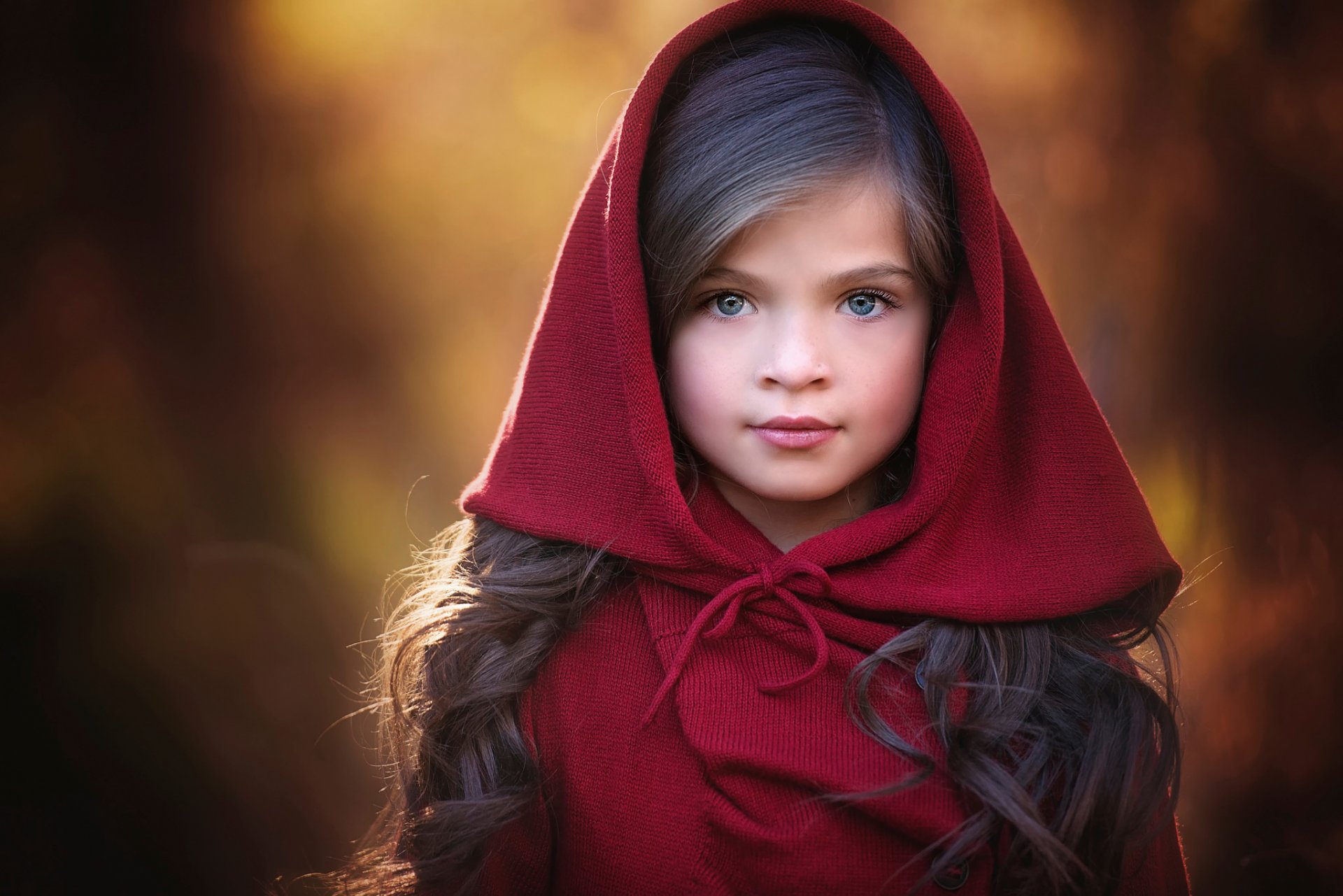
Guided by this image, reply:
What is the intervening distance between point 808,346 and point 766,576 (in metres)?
0.35

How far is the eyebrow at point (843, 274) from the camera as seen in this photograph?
4.43 feet

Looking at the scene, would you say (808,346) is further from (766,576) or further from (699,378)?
(766,576)

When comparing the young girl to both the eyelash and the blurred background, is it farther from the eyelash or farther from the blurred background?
the blurred background

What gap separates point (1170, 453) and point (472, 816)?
195cm

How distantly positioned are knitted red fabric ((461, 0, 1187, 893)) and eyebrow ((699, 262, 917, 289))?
119 mm

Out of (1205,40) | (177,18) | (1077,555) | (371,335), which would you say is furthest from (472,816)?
(1205,40)

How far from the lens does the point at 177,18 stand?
2.19m

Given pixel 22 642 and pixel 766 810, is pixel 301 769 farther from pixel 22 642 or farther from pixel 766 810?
pixel 766 810

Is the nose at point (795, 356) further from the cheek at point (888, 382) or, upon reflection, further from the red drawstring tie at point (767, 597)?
the red drawstring tie at point (767, 597)

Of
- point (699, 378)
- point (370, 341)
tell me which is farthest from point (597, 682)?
point (370, 341)

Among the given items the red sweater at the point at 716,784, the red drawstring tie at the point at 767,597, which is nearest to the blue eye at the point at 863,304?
the red drawstring tie at the point at 767,597

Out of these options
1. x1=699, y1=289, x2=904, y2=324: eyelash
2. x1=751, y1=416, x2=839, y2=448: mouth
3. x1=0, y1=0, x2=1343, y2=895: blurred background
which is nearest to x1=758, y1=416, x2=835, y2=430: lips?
x1=751, y1=416, x2=839, y2=448: mouth

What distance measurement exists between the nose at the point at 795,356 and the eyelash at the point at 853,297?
0.26 ft

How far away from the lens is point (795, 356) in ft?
4.32
